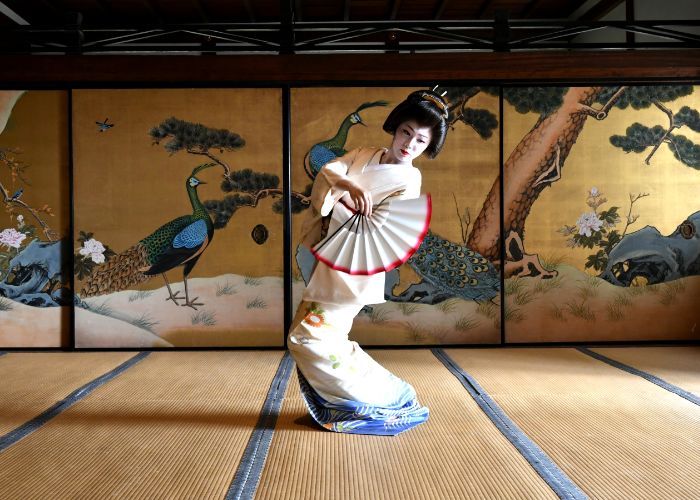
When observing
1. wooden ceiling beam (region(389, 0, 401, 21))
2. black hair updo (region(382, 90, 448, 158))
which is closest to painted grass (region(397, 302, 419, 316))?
black hair updo (region(382, 90, 448, 158))

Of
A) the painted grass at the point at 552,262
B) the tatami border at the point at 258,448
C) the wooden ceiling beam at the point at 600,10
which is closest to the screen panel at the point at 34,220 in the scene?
the tatami border at the point at 258,448

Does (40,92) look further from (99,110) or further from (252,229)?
(252,229)

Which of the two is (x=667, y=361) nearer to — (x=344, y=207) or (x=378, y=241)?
(x=378, y=241)

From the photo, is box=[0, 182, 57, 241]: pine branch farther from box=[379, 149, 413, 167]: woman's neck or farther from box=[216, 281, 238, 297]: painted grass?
box=[379, 149, 413, 167]: woman's neck

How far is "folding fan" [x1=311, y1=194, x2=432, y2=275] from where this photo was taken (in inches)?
92.3

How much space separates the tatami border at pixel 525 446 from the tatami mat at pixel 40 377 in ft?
6.59

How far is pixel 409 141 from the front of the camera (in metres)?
2.41

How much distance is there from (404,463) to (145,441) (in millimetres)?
1007

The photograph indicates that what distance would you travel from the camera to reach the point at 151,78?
170 inches

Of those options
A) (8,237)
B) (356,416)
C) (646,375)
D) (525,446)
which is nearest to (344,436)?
(356,416)

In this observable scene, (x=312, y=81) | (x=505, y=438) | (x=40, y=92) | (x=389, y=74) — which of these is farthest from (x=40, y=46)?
(x=505, y=438)

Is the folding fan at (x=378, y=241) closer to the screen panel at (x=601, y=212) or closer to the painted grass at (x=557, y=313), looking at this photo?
the screen panel at (x=601, y=212)

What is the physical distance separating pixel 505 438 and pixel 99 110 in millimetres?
3511

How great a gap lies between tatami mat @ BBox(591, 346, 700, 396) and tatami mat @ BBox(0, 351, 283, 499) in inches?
86.0
